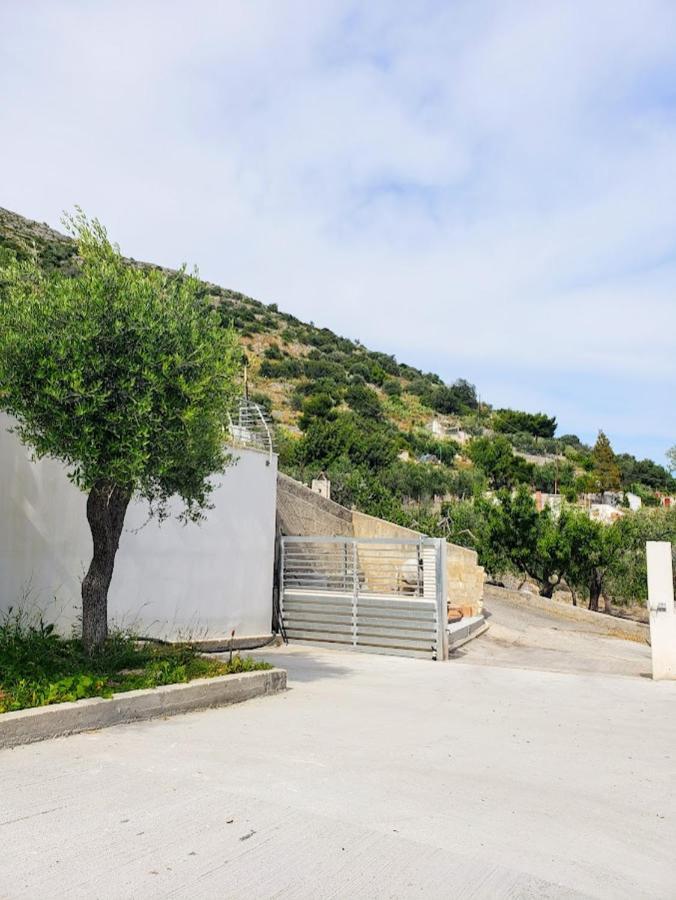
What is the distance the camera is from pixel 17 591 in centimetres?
970

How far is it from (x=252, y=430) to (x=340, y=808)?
11.3m

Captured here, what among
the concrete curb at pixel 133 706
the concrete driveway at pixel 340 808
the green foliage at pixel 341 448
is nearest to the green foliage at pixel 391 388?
the green foliage at pixel 341 448

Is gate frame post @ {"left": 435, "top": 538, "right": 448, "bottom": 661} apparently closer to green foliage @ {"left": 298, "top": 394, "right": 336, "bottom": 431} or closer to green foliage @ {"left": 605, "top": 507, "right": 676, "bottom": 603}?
green foliage @ {"left": 605, "top": 507, "right": 676, "bottom": 603}

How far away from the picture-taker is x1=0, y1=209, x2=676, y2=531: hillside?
52091 mm

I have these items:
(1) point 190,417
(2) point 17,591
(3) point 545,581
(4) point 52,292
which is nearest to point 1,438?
(2) point 17,591

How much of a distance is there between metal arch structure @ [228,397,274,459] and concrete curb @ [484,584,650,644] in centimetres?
1194

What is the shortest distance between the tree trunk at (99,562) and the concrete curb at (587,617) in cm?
1698

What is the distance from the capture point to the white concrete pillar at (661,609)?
10570mm

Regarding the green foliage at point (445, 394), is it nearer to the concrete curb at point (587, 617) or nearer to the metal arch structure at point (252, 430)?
the concrete curb at point (587, 617)

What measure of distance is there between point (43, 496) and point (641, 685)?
28.4 feet

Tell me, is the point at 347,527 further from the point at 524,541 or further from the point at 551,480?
the point at 551,480

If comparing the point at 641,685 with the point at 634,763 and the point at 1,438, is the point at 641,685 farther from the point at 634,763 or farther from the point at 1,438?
the point at 1,438

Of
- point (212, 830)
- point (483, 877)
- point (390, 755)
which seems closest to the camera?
point (483, 877)

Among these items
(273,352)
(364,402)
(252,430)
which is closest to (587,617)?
(252,430)
